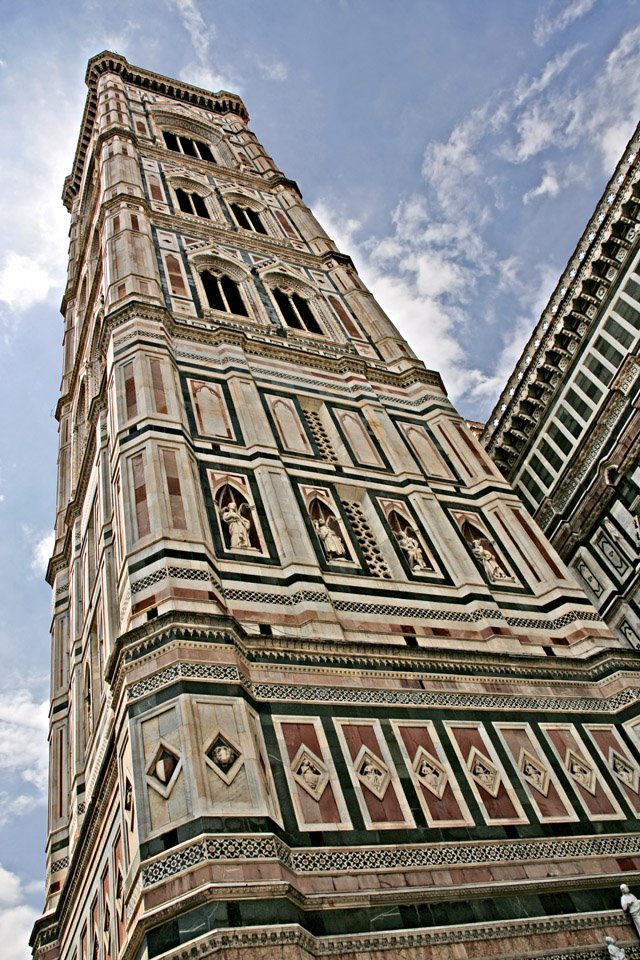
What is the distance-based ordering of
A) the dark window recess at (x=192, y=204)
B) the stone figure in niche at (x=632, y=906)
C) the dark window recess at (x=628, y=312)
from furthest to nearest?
the dark window recess at (x=192, y=204)
the dark window recess at (x=628, y=312)
the stone figure in niche at (x=632, y=906)

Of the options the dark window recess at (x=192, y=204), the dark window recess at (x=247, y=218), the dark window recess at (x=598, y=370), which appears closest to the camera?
the dark window recess at (x=598, y=370)

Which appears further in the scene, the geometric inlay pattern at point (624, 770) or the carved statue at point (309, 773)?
the geometric inlay pattern at point (624, 770)

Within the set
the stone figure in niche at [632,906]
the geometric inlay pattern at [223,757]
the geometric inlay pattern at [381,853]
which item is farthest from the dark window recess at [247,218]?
the stone figure in niche at [632,906]

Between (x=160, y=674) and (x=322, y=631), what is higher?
(x=322, y=631)

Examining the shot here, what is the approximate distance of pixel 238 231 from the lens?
55.0 ft

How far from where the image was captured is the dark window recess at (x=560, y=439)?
48.5 ft

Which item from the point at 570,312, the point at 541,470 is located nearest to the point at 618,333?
the point at 570,312

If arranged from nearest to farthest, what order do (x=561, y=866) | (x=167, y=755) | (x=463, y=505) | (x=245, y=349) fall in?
(x=167, y=755) → (x=561, y=866) → (x=463, y=505) → (x=245, y=349)

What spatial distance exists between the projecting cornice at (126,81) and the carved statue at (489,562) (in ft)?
62.7

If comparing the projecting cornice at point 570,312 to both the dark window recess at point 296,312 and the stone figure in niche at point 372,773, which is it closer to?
the dark window recess at point 296,312

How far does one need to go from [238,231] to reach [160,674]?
11900 mm

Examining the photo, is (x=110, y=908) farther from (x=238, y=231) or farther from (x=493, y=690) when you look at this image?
(x=238, y=231)

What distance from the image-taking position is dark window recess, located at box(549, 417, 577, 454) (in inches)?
583

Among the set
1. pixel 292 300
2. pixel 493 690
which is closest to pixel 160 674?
pixel 493 690
